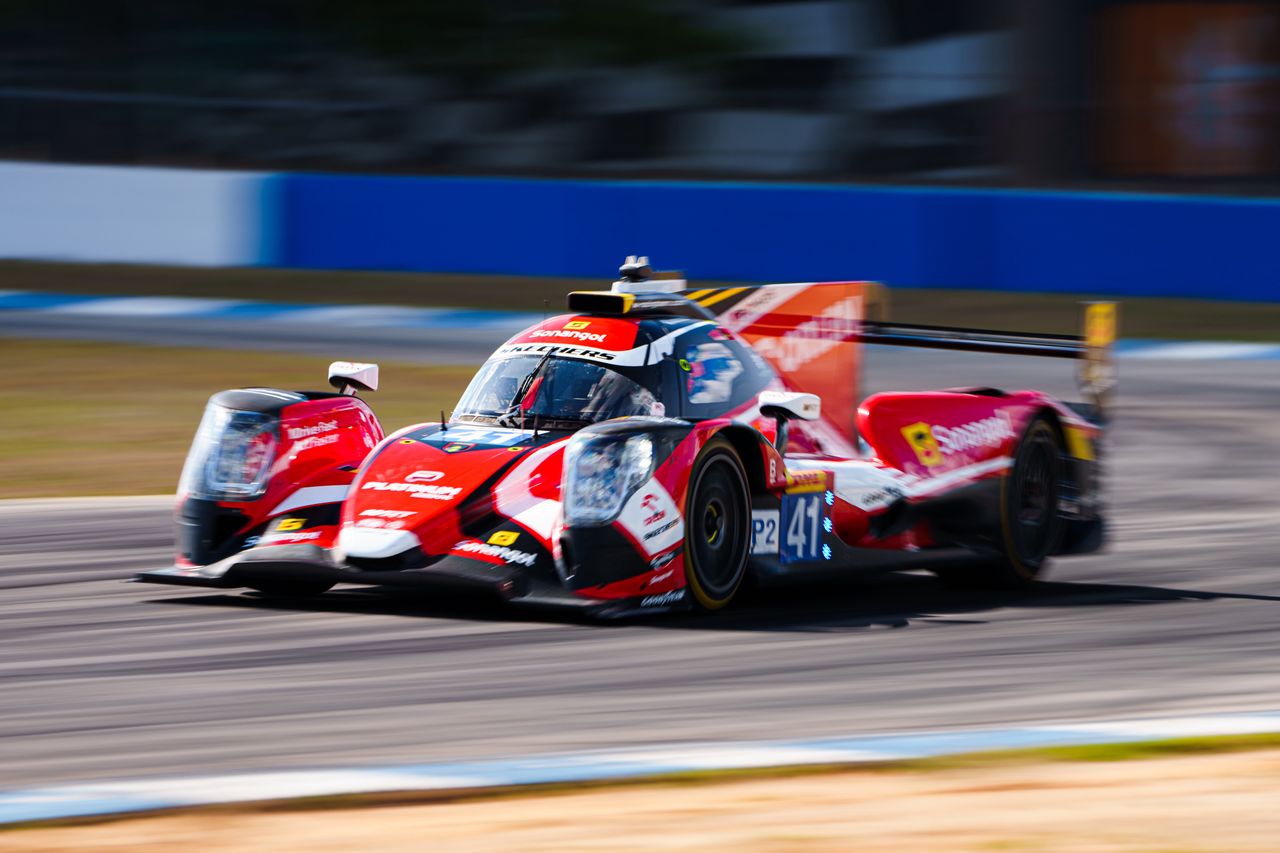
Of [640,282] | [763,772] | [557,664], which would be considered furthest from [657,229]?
[763,772]

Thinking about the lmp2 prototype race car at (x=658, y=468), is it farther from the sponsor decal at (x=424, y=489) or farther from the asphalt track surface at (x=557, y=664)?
the asphalt track surface at (x=557, y=664)

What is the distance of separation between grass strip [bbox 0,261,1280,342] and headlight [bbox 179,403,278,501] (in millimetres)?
9475

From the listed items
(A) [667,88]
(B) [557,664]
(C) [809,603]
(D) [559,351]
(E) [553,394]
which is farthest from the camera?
(A) [667,88]

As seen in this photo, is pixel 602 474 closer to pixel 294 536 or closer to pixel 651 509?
pixel 651 509

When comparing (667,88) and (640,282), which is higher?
(667,88)

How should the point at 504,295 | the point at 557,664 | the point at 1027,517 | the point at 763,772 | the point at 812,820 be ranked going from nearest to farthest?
the point at 812,820 < the point at 763,772 < the point at 557,664 < the point at 1027,517 < the point at 504,295

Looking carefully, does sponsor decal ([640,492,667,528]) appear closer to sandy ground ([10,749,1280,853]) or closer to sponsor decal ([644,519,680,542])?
sponsor decal ([644,519,680,542])

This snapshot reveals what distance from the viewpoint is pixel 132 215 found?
78.0 ft

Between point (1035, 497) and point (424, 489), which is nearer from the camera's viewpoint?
point (424, 489)

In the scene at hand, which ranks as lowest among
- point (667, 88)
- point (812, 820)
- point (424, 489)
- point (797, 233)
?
point (812, 820)

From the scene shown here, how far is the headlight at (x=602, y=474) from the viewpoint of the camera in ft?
23.9

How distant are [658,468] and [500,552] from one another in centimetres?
61

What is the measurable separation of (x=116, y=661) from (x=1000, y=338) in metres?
4.16

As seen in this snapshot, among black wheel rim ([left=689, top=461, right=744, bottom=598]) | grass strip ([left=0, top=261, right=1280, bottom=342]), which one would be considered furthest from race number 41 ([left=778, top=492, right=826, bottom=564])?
grass strip ([left=0, top=261, right=1280, bottom=342])
